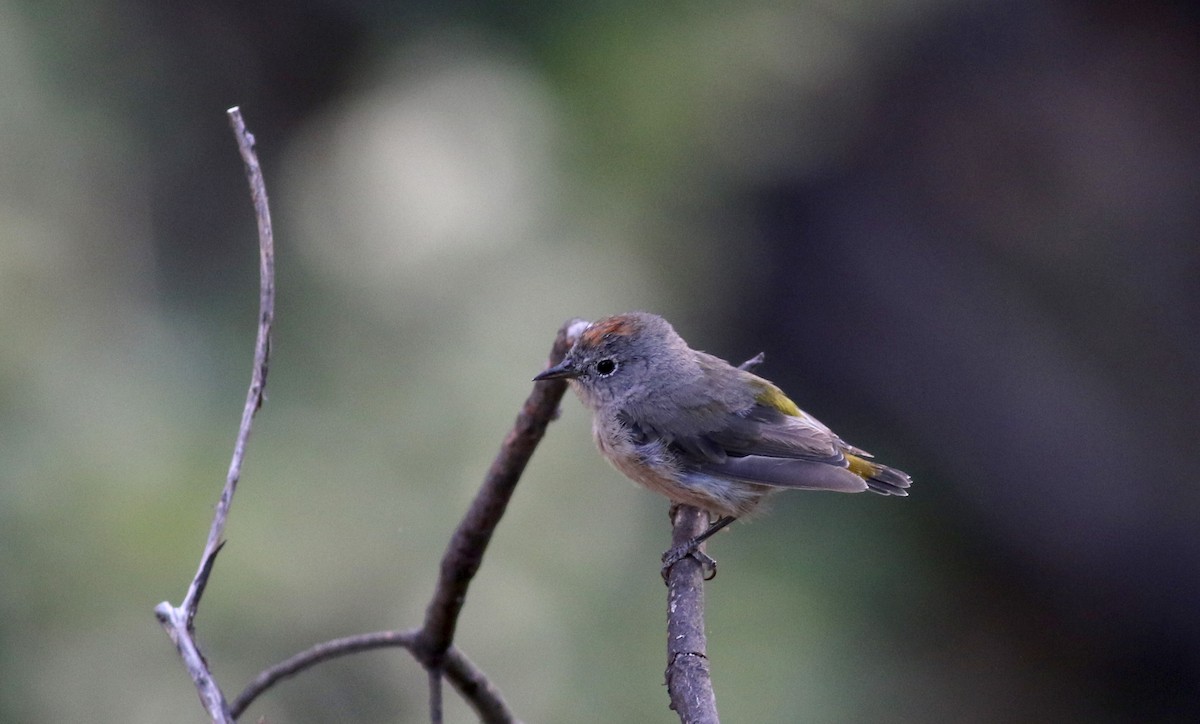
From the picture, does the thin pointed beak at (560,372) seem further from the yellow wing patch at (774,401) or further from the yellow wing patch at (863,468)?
the yellow wing patch at (863,468)

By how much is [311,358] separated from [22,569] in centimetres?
166

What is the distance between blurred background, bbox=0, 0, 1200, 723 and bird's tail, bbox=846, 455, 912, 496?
1.97m

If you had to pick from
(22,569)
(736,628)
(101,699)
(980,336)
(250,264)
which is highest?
(980,336)

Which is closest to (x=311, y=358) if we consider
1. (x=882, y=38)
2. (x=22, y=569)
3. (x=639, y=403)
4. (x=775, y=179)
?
(x=22, y=569)

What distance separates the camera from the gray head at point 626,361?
393 centimetres

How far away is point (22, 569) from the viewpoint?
4.48 meters

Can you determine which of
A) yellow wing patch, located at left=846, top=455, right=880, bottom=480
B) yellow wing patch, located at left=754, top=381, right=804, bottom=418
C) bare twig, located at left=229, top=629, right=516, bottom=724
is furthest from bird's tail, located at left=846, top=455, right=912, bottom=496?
bare twig, located at left=229, top=629, right=516, bottom=724

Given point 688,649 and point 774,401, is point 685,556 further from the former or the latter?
point 774,401

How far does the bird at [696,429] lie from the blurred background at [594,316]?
1629 millimetres

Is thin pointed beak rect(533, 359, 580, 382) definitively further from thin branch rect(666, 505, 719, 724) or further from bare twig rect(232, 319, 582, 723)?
thin branch rect(666, 505, 719, 724)

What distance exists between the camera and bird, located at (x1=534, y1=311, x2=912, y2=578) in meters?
3.68

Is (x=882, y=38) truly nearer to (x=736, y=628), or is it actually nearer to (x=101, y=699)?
(x=736, y=628)

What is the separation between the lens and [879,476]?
387 cm

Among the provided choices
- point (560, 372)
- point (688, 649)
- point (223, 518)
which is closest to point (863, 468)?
point (560, 372)
